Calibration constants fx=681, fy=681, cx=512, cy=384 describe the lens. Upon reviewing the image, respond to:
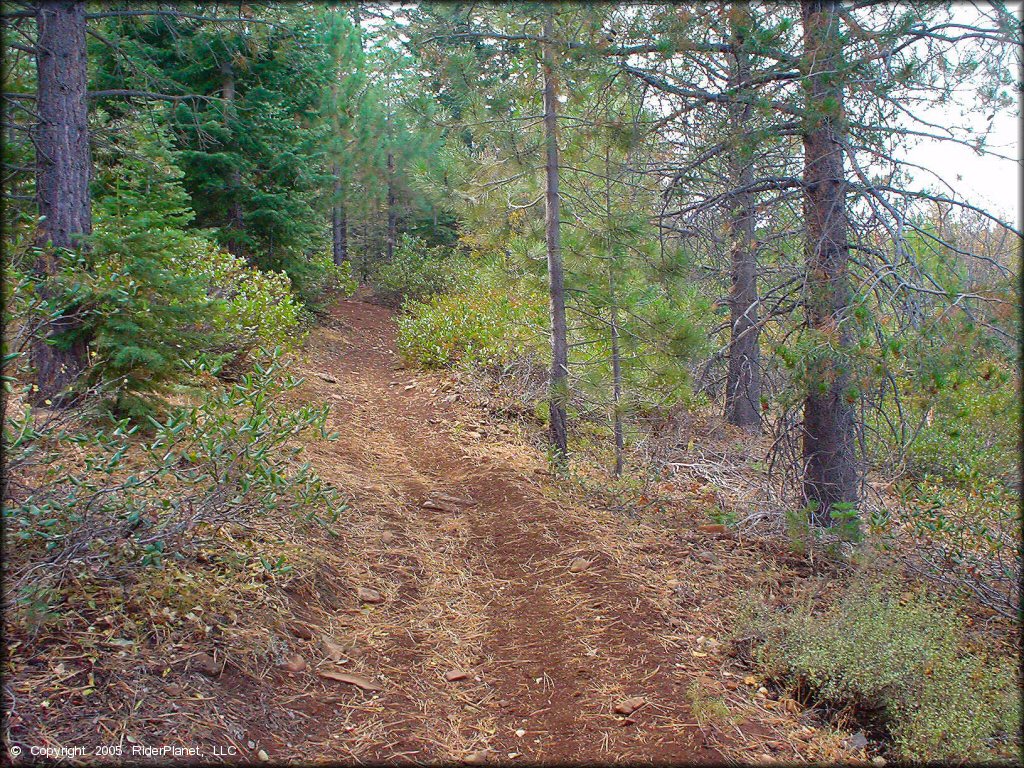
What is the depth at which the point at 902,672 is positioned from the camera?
3.23m

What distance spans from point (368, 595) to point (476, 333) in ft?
21.1

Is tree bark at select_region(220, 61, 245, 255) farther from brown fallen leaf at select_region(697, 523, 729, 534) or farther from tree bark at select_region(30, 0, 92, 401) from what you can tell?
brown fallen leaf at select_region(697, 523, 729, 534)

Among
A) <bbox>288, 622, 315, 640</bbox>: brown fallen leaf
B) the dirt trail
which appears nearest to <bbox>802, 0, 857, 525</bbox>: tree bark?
the dirt trail

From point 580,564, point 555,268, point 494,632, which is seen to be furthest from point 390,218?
point 494,632

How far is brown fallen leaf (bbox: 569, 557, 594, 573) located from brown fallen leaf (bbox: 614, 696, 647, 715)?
4.64 ft

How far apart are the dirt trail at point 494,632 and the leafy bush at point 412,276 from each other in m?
11.1

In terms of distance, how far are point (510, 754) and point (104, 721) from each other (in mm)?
1607

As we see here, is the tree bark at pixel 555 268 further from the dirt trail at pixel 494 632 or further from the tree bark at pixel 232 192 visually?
the tree bark at pixel 232 192

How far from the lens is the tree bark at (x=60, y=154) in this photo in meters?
4.95

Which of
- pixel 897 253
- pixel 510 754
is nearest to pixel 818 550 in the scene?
pixel 897 253

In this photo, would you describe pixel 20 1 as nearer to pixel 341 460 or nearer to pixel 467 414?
pixel 341 460

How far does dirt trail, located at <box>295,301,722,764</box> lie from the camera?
118 inches

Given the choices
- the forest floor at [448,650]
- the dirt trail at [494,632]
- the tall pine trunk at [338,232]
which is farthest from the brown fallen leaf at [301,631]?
the tall pine trunk at [338,232]

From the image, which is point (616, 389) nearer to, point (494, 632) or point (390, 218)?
point (494, 632)
